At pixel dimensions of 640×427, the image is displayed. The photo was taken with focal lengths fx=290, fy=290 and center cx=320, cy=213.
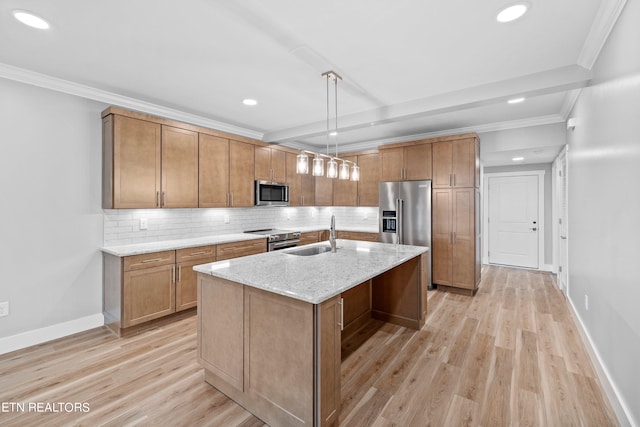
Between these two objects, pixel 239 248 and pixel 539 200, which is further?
pixel 539 200

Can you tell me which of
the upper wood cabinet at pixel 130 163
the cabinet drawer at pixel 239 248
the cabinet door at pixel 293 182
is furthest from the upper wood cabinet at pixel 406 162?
the upper wood cabinet at pixel 130 163

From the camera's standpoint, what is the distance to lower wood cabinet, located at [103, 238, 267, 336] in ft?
9.88

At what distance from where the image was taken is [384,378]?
90.9 inches

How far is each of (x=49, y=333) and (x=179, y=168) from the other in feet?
7.14

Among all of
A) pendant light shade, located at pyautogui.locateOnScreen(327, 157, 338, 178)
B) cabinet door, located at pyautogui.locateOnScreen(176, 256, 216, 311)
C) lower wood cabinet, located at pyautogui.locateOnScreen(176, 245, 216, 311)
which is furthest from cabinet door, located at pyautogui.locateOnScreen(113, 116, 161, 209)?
pendant light shade, located at pyautogui.locateOnScreen(327, 157, 338, 178)

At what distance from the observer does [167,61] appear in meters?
2.55

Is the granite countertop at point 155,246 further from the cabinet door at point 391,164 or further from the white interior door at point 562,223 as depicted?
the white interior door at point 562,223

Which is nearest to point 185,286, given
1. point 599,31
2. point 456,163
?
point 456,163

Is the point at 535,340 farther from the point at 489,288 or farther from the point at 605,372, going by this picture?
the point at 489,288

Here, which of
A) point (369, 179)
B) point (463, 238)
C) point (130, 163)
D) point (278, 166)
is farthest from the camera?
point (369, 179)

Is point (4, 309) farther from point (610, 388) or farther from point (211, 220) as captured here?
point (610, 388)

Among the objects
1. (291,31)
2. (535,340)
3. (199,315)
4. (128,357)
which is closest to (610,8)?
(291,31)

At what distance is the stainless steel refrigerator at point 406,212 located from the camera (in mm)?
4660

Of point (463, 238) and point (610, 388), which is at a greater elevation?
point (463, 238)
